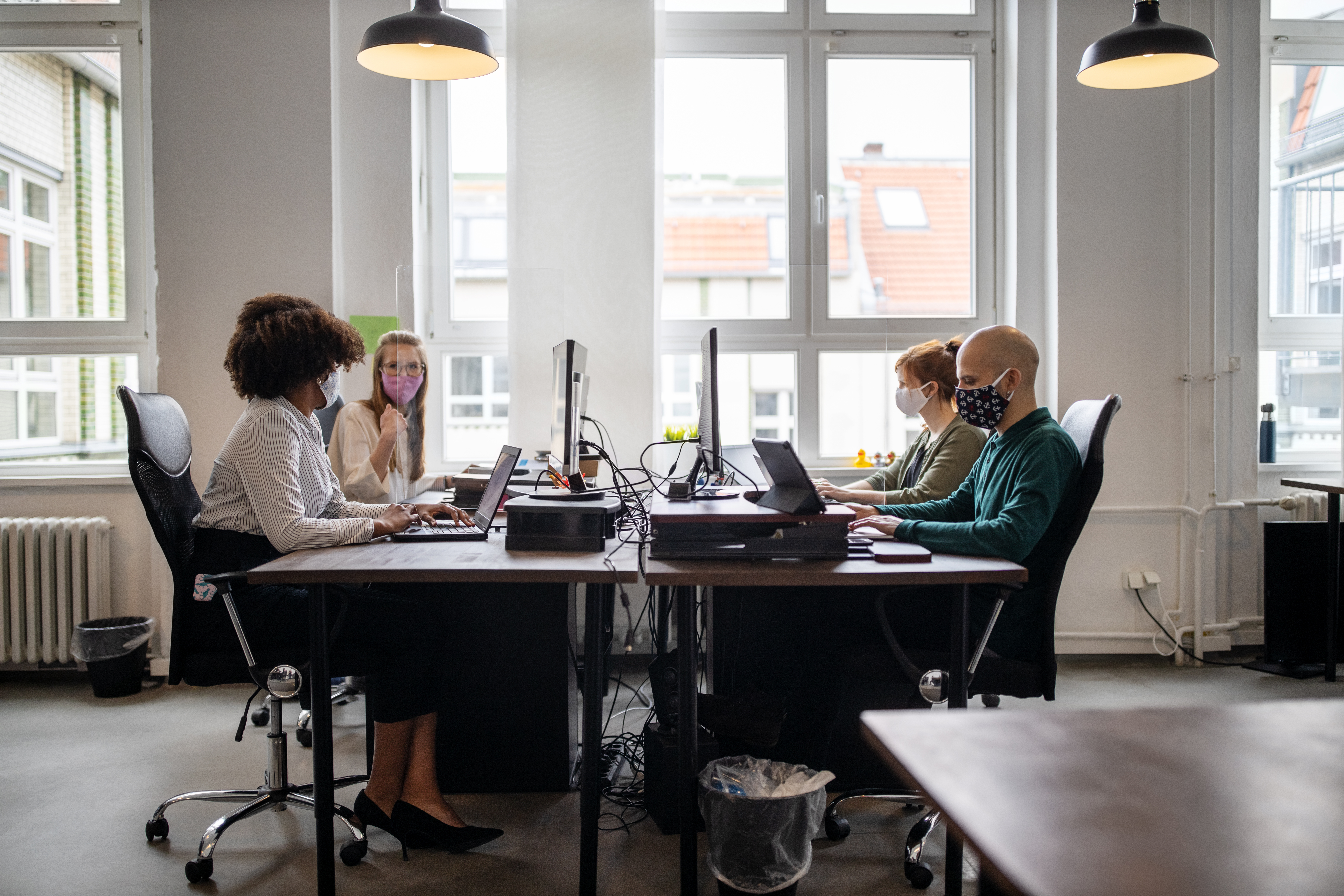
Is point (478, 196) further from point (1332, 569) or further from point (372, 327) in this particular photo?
point (1332, 569)

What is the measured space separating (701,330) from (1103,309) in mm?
1732

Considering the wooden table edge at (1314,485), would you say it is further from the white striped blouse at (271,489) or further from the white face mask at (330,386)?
the white face mask at (330,386)

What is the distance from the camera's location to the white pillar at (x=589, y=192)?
368cm

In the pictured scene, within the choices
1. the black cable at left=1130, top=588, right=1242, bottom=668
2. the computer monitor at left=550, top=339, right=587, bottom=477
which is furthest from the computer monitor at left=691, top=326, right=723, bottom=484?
the black cable at left=1130, top=588, right=1242, bottom=668

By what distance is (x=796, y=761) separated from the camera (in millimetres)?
2420

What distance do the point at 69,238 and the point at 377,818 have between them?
312 centimetres

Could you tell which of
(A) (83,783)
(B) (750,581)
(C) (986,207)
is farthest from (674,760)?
(C) (986,207)

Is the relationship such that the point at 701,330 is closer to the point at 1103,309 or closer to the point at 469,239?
the point at 469,239

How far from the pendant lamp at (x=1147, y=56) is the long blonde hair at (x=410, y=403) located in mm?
2512

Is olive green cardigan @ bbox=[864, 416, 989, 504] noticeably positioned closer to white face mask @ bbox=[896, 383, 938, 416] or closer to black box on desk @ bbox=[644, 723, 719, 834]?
white face mask @ bbox=[896, 383, 938, 416]

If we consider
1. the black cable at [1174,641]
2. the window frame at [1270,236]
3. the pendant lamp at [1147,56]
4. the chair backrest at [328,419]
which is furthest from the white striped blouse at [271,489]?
the window frame at [1270,236]

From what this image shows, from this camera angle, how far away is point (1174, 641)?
148 inches

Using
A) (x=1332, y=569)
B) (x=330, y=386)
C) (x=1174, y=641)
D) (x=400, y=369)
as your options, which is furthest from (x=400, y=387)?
(x=1332, y=569)

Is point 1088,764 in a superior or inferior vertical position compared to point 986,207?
inferior
